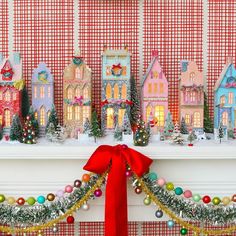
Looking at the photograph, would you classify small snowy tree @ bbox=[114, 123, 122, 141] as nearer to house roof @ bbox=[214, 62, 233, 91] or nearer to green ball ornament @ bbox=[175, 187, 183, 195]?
green ball ornament @ bbox=[175, 187, 183, 195]

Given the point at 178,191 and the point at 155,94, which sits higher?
the point at 155,94

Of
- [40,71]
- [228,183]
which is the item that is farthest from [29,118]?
[228,183]

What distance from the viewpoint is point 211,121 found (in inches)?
76.5

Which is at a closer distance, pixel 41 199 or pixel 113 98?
pixel 41 199

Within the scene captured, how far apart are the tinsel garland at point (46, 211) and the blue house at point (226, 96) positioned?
494 millimetres

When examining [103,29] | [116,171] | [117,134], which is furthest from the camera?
[103,29]

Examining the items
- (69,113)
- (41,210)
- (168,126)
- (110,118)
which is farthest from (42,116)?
(168,126)

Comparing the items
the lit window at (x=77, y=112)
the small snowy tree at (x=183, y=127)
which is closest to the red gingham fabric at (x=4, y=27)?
the lit window at (x=77, y=112)

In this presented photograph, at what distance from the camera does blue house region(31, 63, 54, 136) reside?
6.13ft

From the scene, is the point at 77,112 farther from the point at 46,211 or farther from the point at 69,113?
the point at 46,211

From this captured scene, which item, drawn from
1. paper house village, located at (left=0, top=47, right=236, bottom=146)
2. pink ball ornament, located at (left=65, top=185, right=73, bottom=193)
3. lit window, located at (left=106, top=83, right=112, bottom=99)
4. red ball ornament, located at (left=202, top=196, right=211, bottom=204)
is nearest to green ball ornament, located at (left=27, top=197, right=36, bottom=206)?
pink ball ornament, located at (left=65, top=185, right=73, bottom=193)

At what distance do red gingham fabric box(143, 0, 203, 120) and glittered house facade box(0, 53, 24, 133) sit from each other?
51cm

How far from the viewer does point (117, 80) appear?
6.07 ft

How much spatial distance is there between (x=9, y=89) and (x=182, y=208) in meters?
0.73
